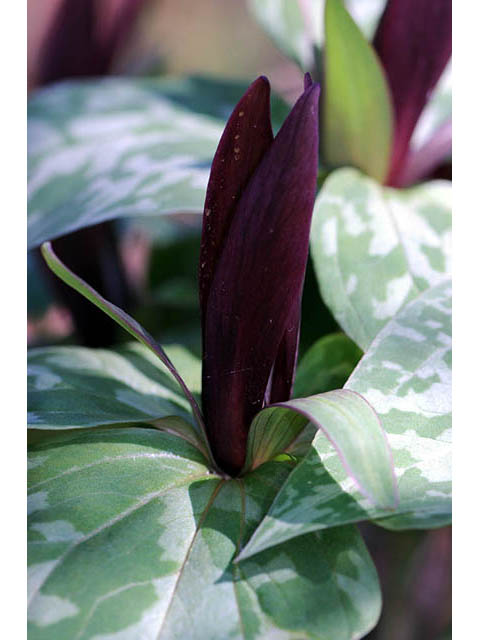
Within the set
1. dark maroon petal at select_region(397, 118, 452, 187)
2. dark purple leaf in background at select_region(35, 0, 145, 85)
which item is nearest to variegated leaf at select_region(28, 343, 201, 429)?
dark maroon petal at select_region(397, 118, 452, 187)

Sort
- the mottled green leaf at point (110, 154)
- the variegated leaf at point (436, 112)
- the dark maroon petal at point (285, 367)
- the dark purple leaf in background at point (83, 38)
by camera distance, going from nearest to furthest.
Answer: the dark maroon petal at point (285, 367) < the mottled green leaf at point (110, 154) < the variegated leaf at point (436, 112) < the dark purple leaf in background at point (83, 38)

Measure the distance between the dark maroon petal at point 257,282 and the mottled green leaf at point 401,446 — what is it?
0.16 feet

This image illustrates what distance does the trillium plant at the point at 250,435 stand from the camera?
0.29 meters

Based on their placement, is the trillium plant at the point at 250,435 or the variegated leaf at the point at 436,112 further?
the variegated leaf at the point at 436,112

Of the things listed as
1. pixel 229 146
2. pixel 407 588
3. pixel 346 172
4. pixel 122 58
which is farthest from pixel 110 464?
pixel 122 58

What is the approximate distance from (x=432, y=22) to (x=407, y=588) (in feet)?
1.58

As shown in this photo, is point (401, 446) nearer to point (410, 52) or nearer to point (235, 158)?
point (235, 158)

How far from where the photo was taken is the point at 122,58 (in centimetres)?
83

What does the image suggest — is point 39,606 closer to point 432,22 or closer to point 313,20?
point 432,22

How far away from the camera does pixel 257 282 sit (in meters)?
0.33

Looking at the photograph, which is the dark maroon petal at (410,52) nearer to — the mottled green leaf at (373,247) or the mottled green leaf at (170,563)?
the mottled green leaf at (373,247)

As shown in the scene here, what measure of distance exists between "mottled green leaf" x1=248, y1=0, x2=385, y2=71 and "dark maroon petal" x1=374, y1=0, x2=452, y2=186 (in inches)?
4.7

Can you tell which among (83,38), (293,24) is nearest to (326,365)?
(293,24)

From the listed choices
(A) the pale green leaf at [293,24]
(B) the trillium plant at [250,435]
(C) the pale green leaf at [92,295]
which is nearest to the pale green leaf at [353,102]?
(B) the trillium plant at [250,435]
